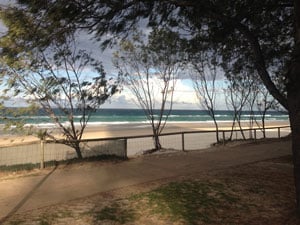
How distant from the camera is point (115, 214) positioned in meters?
6.40

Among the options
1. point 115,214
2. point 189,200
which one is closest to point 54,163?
point 189,200

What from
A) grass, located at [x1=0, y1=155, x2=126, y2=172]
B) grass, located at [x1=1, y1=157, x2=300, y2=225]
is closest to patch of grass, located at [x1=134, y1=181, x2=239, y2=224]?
grass, located at [x1=1, y1=157, x2=300, y2=225]

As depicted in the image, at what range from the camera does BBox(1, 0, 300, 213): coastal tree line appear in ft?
20.7

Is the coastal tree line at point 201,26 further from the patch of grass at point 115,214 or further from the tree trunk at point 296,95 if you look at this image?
the patch of grass at point 115,214

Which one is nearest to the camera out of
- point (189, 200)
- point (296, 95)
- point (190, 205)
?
point (296, 95)

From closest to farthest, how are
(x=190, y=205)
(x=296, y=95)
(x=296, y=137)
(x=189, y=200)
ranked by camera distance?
(x=296, y=95) < (x=296, y=137) < (x=190, y=205) < (x=189, y=200)

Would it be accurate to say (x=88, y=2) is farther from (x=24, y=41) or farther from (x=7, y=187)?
(x=7, y=187)

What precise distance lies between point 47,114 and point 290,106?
737 centimetres

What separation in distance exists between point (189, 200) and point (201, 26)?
393cm

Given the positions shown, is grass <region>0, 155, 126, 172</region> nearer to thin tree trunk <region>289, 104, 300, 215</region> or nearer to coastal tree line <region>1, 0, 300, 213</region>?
coastal tree line <region>1, 0, 300, 213</region>

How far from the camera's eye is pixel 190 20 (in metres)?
8.75

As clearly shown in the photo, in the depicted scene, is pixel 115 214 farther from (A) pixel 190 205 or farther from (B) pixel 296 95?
(B) pixel 296 95

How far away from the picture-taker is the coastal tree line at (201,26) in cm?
630

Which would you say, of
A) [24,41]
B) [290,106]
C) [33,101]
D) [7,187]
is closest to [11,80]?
[33,101]
